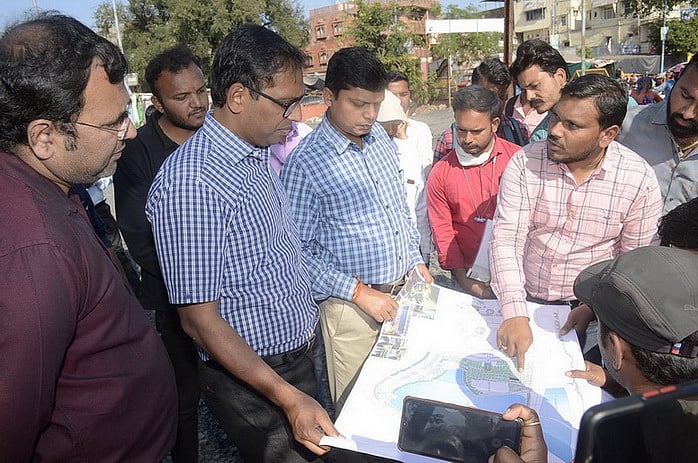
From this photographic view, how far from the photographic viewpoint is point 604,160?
2.12 metres

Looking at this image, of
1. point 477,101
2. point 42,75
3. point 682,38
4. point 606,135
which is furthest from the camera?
point 682,38

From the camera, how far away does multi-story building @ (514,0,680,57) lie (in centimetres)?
4766

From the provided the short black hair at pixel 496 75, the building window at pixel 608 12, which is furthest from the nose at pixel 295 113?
the building window at pixel 608 12

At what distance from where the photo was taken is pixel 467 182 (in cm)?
287

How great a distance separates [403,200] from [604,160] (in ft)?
3.11

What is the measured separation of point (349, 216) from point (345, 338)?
1.93ft

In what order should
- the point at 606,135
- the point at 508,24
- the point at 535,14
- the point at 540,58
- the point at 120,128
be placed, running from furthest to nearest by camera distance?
the point at 535,14 → the point at 508,24 → the point at 540,58 → the point at 606,135 → the point at 120,128

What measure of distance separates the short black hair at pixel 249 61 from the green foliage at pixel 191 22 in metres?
28.6

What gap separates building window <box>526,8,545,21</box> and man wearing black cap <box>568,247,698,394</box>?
215 feet

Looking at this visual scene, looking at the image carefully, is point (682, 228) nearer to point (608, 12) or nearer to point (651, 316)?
point (651, 316)

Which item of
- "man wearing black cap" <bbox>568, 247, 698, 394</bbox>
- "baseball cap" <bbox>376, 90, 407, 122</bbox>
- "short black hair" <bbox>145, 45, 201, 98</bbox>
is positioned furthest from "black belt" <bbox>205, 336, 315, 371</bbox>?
"baseball cap" <bbox>376, 90, 407, 122</bbox>

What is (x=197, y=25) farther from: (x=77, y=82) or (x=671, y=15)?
(x=671, y=15)

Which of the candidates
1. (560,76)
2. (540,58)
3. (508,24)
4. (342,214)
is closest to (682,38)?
(508,24)

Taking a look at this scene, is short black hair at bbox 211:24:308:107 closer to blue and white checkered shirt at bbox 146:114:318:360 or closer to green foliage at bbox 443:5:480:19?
blue and white checkered shirt at bbox 146:114:318:360
